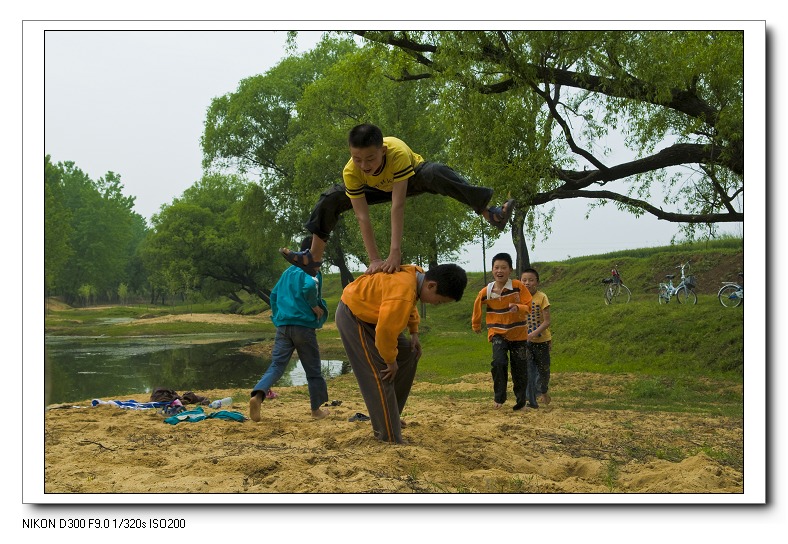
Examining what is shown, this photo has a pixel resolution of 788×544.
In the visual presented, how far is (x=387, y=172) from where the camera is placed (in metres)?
6.22

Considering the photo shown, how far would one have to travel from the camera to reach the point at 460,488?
498 centimetres

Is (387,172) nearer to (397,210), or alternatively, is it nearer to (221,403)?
(397,210)

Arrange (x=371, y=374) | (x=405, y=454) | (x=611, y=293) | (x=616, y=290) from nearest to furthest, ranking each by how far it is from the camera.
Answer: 1. (x=405, y=454)
2. (x=371, y=374)
3. (x=611, y=293)
4. (x=616, y=290)

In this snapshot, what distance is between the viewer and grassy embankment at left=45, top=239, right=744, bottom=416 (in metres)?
11.9

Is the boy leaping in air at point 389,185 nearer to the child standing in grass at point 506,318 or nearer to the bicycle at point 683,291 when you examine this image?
the child standing in grass at point 506,318

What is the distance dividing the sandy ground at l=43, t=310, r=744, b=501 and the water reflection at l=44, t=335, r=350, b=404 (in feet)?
15.2

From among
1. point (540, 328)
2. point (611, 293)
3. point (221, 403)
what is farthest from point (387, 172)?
point (611, 293)

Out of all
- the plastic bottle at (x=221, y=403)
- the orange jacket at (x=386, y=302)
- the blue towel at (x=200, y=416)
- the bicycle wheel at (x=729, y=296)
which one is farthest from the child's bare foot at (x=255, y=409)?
the bicycle wheel at (x=729, y=296)

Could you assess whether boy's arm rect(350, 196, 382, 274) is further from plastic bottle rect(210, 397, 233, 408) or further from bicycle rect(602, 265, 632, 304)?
bicycle rect(602, 265, 632, 304)

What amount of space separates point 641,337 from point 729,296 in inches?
78.3

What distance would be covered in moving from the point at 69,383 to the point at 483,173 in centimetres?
912

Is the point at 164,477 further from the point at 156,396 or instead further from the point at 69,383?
the point at 69,383

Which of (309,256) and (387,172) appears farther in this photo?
(309,256)

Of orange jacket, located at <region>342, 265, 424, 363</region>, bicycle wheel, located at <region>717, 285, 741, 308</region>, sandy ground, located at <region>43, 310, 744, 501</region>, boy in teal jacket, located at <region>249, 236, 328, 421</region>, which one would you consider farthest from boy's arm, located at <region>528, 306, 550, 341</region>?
bicycle wheel, located at <region>717, 285, 741, 308</region>
